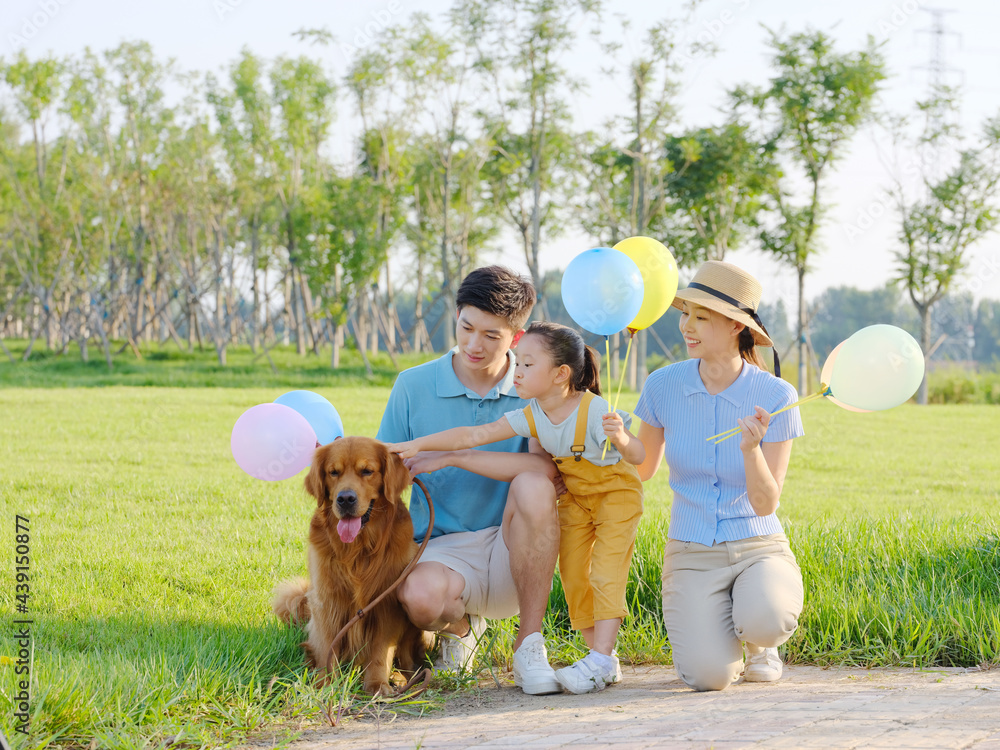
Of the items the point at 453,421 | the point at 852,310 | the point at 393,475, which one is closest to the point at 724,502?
the point at 453,421

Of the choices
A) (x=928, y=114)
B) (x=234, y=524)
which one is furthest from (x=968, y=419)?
(x=234, y=524)

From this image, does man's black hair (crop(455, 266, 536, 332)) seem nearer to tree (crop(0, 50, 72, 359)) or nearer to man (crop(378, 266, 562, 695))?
man (crop(378, 266, 562, 695))

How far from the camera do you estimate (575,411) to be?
3176mm

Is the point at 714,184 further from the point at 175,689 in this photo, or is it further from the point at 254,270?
the point at 175,689

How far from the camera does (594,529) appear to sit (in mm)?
3242

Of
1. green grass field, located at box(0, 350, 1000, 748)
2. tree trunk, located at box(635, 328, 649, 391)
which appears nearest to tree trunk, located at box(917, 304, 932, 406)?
tree trunk, located at box(635, 328, 649, 391)

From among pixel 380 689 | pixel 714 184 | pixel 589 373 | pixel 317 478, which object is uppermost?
pixel 714 184

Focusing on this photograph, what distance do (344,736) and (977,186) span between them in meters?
18.9

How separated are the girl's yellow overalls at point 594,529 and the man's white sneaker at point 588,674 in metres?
0.15

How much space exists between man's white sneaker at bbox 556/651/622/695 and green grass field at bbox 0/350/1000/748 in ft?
1.33

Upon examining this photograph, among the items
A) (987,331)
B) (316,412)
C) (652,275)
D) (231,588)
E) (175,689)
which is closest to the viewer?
(175,689)

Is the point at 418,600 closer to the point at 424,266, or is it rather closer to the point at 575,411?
the point at 575,411

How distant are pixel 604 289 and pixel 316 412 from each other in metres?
1.24

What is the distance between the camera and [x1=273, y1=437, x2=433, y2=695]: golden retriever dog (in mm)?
2967
